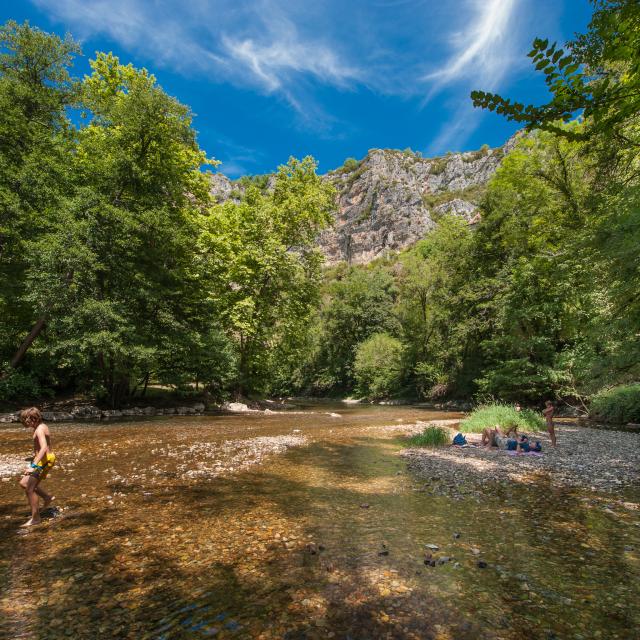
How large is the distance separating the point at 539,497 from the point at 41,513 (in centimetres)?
963

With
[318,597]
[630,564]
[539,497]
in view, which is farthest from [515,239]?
[318,597]

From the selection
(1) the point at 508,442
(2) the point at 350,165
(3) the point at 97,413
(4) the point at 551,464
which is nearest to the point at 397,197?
(2) the point at 350,165

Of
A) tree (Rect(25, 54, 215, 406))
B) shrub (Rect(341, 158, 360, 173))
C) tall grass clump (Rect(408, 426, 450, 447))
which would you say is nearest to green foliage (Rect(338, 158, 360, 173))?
shrub (Rect(341, 158, 360, 173))

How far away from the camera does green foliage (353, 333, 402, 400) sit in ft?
172

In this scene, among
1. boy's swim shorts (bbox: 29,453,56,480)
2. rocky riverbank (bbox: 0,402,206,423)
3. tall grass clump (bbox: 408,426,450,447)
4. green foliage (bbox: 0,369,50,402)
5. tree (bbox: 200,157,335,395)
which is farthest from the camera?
tree (bbox: 200,157,335,395)

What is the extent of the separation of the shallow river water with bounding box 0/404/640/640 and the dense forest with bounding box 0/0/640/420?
7.67 metres

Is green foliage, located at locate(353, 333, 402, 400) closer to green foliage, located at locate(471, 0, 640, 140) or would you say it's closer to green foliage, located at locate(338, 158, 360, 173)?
green foliage, located at locate(471, 0, 640, 140)

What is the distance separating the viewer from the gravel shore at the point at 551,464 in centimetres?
927

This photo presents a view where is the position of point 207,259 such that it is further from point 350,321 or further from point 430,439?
point 350,321

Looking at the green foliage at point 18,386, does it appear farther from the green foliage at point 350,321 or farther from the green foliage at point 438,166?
the green foliage at point 438,166

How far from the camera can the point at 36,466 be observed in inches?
257

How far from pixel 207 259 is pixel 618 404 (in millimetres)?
28766

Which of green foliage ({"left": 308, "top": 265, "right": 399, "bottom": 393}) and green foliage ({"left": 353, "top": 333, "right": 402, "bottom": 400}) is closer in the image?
green foliage ({"left": 353, "top": 333, "right": 402, "bottom": 400})

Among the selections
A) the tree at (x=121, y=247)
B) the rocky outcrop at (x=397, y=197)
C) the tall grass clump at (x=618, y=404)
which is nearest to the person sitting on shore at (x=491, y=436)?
the tall grass clump at (x=618, y=404)
